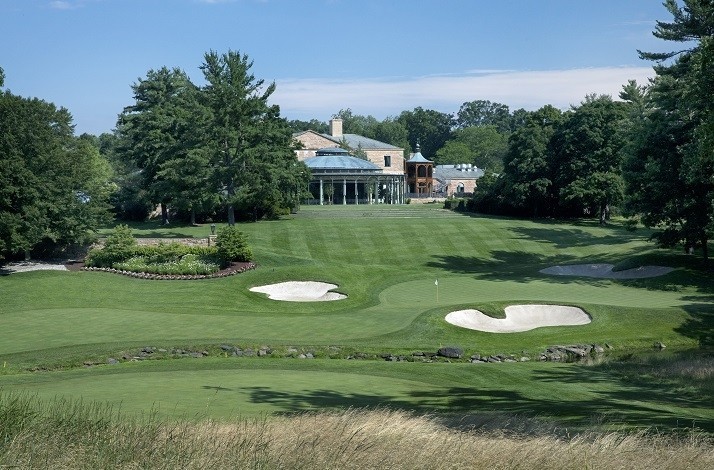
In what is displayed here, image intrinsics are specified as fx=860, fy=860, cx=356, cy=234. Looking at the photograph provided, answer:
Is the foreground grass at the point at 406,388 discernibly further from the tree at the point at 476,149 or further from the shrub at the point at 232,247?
the tree at the point at 476,149

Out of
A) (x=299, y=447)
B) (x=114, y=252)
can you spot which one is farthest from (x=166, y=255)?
(x=299, y=447)

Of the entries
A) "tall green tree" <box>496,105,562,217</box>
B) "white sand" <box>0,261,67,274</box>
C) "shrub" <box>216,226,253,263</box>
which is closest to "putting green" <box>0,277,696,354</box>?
"shrub" <box>216,226,253,263</box>

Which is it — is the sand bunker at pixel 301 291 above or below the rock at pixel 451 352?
above

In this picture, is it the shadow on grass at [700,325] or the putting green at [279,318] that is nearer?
the putting green at [279,318]

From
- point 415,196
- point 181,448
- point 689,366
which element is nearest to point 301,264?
point 689,366

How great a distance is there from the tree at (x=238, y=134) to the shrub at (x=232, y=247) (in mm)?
11766

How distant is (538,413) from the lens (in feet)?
56.1

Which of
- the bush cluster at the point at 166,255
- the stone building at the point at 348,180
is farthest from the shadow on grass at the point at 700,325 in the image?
the stone building at the point at 348,180

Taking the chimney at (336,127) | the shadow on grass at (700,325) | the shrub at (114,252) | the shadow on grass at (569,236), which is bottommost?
the shadow on grass at (700,325)

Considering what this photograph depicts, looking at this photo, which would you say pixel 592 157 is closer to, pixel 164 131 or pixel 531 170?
pixel 531 170

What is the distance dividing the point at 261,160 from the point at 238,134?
2.44m

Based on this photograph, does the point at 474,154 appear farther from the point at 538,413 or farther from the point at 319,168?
the point at 538,413

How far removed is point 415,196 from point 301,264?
70.2 m

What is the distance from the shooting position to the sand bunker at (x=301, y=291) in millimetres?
40406
